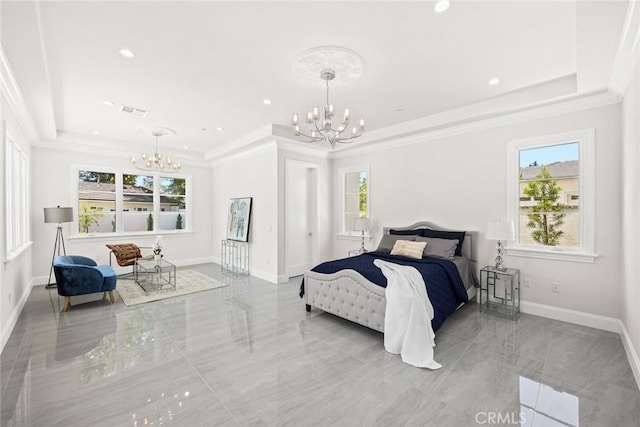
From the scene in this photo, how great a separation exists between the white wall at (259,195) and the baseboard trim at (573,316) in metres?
4.26

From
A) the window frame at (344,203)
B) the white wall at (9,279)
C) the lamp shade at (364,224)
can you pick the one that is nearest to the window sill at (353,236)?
the window frame at (344,203)

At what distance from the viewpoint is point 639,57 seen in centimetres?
247

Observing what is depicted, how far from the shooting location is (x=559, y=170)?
12.9 ft

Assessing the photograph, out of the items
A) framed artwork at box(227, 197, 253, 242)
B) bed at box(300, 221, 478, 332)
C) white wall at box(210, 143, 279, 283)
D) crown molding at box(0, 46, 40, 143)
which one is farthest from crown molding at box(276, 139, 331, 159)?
crown molding at box(0, 46, 40, 143)

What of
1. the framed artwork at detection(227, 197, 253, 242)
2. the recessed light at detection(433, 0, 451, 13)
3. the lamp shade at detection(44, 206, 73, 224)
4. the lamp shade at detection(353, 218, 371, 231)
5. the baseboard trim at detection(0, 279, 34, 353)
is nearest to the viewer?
the recessed light at detection(433, 0, 451, 13)

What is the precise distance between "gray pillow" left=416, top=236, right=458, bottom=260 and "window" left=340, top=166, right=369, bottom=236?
6.06 ft

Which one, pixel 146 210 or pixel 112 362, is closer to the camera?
pixel 112 362

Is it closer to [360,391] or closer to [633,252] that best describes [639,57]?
[633,252]

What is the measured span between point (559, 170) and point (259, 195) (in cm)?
522

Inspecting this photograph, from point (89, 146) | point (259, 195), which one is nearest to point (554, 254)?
point (259, 195)

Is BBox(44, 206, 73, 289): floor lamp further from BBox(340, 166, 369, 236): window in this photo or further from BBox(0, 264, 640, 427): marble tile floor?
BBox(340, 166, 369, 236): window

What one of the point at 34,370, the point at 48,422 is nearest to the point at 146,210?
the point at 34,370

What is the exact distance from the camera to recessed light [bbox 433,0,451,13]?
2.22 meters

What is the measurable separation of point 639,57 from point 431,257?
3.02 m
